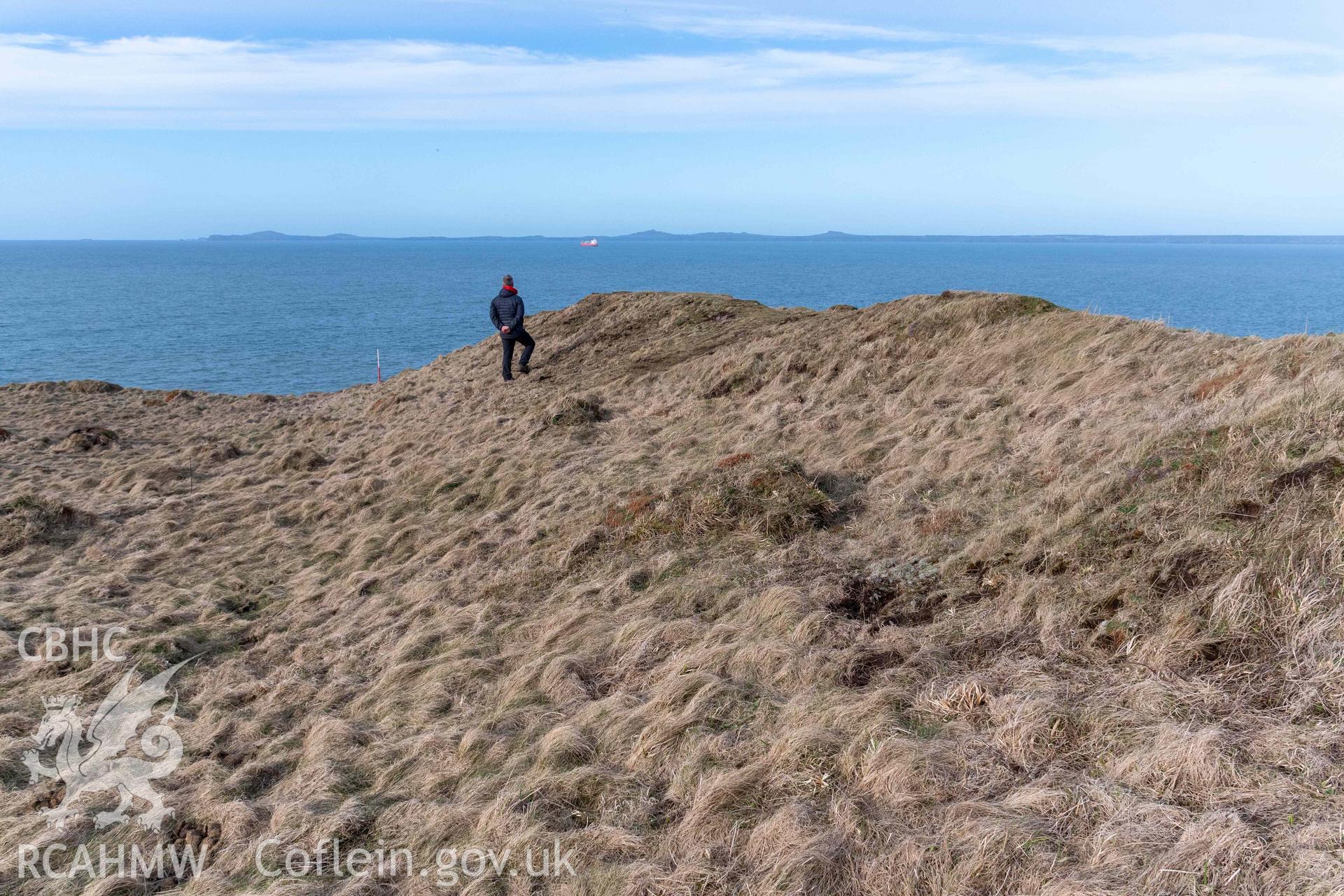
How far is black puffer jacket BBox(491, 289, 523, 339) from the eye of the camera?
21.7 m

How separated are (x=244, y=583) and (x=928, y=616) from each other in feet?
30.4

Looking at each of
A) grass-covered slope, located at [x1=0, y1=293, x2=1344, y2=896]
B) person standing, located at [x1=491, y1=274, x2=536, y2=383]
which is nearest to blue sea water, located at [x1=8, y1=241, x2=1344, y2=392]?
person standing, located at [x1=491, y1=274, x2=536, y2=383]

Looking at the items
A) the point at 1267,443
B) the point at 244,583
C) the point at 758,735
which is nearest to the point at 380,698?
the point at 758,735

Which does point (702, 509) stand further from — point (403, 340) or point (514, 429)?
point (403, 340)

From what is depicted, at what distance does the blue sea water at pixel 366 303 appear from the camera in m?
49.0

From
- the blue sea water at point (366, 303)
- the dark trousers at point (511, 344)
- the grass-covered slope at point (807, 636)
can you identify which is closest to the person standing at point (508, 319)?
the dark trousers at point (511, 344)

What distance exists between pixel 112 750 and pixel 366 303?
91.8m

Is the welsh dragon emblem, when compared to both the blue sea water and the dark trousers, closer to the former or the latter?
the blue sea water

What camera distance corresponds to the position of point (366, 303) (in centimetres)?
9212

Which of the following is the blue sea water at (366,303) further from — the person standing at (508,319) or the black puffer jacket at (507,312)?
the black puffer jacket at (507,312)

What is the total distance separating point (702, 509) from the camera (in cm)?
997

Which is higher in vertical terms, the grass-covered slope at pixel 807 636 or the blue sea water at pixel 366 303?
the blue sea water at pixel 366 303

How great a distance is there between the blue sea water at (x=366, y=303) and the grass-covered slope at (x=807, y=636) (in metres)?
4.90

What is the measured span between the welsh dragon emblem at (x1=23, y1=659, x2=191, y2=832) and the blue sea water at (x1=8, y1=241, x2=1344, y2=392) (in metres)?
13.7
